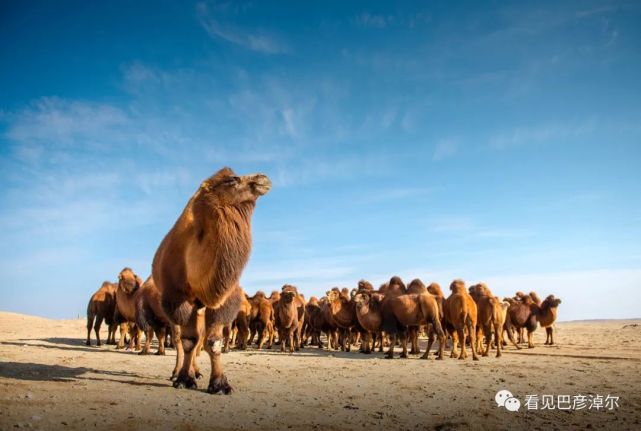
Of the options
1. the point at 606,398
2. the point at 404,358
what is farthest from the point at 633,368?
the point at 404,358

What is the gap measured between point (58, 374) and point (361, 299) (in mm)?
13330

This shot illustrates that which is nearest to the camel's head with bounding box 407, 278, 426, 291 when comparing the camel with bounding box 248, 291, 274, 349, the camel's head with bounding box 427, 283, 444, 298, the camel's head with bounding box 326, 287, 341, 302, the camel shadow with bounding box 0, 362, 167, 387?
the camel's head with bounding box 427, 283, 444, 298

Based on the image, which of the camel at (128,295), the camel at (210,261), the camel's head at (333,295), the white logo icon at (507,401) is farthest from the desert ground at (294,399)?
the camel's head at (333,295)

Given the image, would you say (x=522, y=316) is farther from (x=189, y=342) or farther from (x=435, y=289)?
(x=189, y=342)

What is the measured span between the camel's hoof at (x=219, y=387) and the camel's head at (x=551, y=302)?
2417cm

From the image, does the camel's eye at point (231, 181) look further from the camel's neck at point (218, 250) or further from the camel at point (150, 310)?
the camel at point (150, 310)

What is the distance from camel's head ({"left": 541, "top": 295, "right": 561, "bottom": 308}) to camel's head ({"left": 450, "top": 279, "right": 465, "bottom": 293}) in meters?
12.0

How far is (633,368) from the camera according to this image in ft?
40.8

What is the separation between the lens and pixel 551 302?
1027 inches

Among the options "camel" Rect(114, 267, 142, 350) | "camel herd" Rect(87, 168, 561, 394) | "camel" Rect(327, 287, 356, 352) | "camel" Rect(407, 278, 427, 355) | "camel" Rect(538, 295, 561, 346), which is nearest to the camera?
"camel herd" Rect(87, 168, 561, 394)

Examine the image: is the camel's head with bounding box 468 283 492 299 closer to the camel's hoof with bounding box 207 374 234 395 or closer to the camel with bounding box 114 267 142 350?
the camel with bounding box 114 267 142 350

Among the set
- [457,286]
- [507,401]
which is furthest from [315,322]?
[507,401]

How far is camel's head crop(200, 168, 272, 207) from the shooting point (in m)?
6.71

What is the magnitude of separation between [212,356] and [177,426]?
2.45 metres
